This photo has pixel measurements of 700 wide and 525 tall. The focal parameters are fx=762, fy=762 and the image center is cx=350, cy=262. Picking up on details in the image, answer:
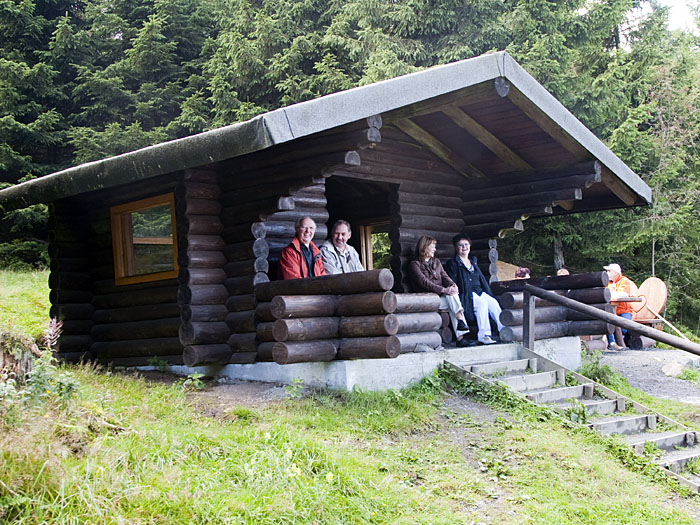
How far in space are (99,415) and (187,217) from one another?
3.75 m

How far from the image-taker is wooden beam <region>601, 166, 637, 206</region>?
1052 centimetres

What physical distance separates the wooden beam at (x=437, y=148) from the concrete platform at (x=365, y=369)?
323 cm

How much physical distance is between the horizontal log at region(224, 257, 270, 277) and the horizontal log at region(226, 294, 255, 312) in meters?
0.27

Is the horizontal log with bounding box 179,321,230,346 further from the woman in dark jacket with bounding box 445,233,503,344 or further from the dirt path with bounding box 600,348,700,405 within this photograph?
the dirt path with bounding box 600,348,700,405

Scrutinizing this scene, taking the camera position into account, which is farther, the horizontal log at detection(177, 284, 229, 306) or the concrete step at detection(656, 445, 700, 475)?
the horizontal log at detection(177, 284, 229, 306)

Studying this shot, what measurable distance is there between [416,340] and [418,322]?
7.9 inches

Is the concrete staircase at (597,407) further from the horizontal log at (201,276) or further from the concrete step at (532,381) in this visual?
the horizontal log at (201,276)

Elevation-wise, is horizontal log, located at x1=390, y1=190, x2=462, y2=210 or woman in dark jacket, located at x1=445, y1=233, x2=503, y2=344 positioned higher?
horizontal log, located at x1=390, y1=190, x2=462, y2=210

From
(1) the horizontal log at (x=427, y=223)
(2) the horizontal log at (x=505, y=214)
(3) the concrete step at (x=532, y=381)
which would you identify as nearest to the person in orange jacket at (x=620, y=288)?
(2) the horizontal log at (x=505, y=214)

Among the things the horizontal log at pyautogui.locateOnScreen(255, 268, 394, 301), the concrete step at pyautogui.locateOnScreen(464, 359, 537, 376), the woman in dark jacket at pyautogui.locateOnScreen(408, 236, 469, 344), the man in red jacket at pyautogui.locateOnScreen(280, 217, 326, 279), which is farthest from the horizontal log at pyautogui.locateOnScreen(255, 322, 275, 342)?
the woman in dark jacket at pyautogui.locateOnScreen(408, 236, 469, 344)

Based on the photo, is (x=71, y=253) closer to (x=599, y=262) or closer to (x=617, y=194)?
(x=617, y=194)

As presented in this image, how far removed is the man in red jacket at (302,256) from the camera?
8.83 meters

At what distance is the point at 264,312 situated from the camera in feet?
27.7

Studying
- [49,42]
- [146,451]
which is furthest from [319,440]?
[49,42]
